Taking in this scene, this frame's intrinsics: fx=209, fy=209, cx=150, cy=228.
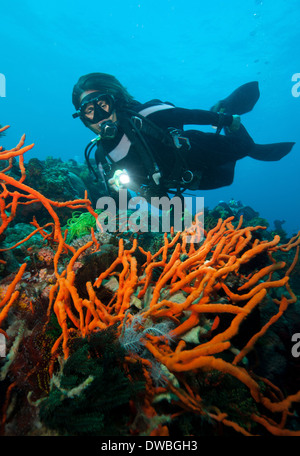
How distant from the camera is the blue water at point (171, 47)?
143 feet

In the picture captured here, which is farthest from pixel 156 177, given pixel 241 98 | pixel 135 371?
pixel 241 98

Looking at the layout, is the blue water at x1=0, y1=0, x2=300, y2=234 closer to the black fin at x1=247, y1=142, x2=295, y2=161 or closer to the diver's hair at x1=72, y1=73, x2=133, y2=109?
the diver's hair at x1=72, y1=73, x2=133, y2=109

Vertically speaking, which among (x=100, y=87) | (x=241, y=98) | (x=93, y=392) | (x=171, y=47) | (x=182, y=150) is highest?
(x=171, y=47)

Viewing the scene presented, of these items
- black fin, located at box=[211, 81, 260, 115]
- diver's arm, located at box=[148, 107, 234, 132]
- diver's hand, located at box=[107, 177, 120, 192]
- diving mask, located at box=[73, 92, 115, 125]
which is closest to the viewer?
diver's hand, located at box=[107, 177, 120, 192]

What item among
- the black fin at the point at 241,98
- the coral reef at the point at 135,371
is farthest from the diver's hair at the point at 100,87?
the coral reef at the point at 135,371

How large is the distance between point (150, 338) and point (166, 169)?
5.35 m

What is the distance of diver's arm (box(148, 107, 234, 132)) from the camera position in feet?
20.0

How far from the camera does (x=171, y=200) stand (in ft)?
19.6

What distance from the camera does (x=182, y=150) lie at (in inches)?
231

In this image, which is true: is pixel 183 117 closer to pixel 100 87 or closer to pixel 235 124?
pixel 235 124

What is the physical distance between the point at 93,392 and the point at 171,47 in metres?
69.9

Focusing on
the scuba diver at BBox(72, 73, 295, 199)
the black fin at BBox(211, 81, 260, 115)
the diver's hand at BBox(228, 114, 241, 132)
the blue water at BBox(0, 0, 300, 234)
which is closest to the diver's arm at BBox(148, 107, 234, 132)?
the scuba diver at BBox(72, 73, 295, 199)

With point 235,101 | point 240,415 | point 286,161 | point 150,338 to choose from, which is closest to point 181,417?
point 240,415

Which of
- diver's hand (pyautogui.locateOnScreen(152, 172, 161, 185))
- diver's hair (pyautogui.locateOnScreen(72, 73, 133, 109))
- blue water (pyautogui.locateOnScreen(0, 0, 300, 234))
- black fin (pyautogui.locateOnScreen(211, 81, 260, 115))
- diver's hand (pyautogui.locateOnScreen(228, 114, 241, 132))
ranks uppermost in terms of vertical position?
blue water (pyautogui.locateOnScreen(0, 0, 300, 234))
